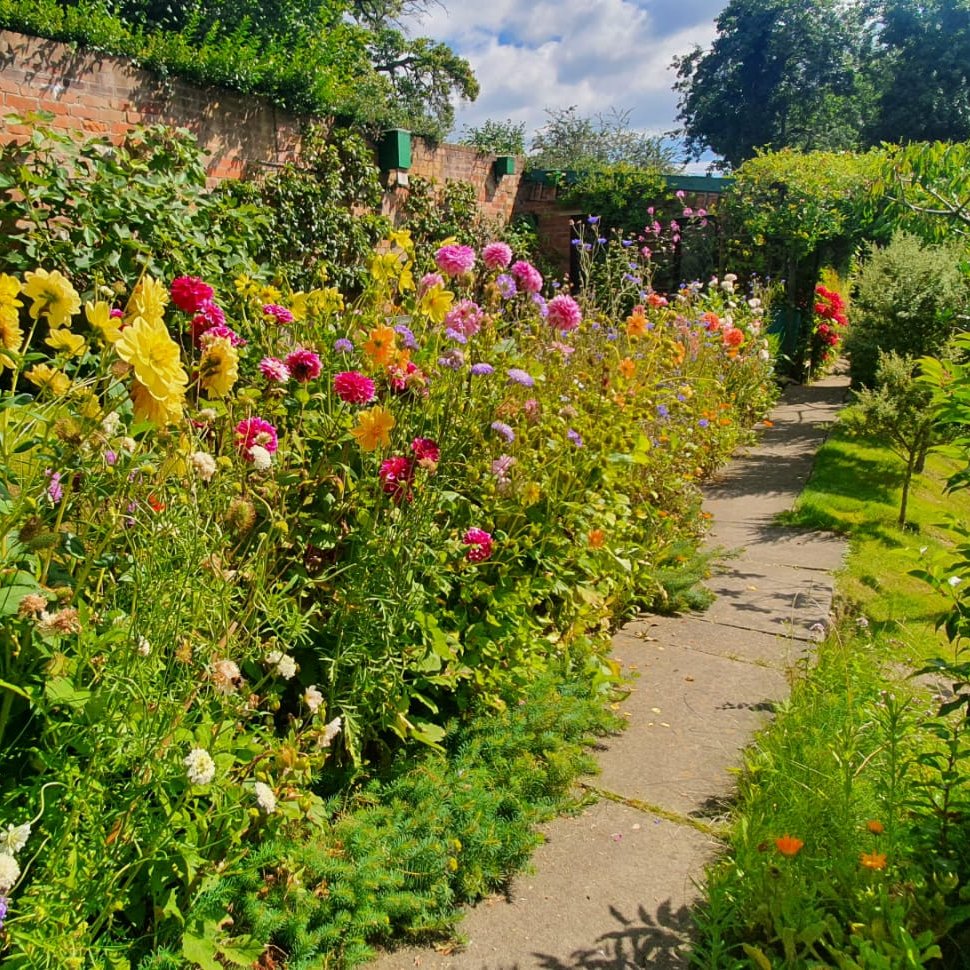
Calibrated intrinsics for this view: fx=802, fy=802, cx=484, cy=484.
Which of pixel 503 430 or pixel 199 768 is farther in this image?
pixel 503 430

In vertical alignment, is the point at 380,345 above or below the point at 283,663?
above

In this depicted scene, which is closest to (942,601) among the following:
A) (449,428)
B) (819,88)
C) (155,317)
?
(449,428)

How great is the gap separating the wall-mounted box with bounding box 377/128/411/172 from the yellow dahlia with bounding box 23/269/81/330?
21.1ft

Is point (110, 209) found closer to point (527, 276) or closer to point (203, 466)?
point (527, 276)

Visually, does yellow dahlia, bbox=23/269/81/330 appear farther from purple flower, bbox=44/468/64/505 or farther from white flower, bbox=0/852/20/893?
white flower, bbox=0/852/20/893

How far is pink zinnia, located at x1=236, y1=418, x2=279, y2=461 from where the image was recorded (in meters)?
1.73

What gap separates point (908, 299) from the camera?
22.2 ft

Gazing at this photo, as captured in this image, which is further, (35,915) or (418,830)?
(418,830)

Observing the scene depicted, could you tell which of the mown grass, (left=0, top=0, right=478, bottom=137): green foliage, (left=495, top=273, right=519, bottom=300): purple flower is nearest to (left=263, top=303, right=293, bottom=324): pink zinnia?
(left=495, top=273, right=519, bottom=300): purple flower

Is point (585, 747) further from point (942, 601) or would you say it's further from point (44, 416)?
point (942, 601)

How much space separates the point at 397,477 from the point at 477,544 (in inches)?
12.8

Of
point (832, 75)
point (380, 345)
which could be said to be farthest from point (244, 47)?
point (832, 75)

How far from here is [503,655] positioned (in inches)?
95.8

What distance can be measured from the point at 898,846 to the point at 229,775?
143 cm
